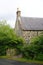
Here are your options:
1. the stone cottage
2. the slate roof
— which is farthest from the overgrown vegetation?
the slate roof

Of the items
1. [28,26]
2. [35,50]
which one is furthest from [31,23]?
[35,50]

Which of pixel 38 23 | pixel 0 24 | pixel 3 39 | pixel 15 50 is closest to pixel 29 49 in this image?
pixel 15 50

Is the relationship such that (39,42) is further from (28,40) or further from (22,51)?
(28,40)

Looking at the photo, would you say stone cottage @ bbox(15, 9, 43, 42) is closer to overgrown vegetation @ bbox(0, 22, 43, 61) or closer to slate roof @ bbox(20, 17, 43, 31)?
slate roof @ bbox(20, 17, 43, 31)

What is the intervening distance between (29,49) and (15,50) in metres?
8.07

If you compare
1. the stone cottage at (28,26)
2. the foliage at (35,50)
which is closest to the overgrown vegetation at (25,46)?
the foliage at (35,50)

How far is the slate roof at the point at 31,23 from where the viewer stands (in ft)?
180

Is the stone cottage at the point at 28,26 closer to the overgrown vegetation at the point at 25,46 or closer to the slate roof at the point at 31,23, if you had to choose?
the slate roof at the point at 31,23

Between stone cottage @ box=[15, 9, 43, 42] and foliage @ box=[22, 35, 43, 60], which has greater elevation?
stone cottage @ box=[15, 9, 43, 42]

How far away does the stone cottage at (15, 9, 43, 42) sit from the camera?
5441 centimetres

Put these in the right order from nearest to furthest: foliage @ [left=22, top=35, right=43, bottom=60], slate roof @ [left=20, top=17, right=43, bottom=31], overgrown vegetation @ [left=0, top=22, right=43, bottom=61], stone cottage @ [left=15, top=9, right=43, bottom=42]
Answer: foliage @ [left=22, top=35, right=43, bottom=60] → overgrown vegetation @ [left=0, top=22, right=43, bottom=61] → stone cottage @ [left=15, top=9, right=43, bottom=42] → slate roof @ [left=20, top=17, right=43, bottom=31]

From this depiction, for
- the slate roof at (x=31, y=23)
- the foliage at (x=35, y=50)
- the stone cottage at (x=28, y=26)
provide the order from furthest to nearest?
the slate roof at (x=31, y=23)
the stone cottage at (x=28, y=26)
the foliage at (x=35, y=50)

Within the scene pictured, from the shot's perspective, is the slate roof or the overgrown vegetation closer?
the overgrown vegetation

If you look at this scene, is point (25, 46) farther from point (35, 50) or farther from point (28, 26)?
point (28, 26)
